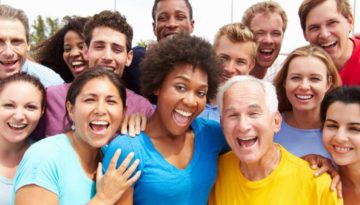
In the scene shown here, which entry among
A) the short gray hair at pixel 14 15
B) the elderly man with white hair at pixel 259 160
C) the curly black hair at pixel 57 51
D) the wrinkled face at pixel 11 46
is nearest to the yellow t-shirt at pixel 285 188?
the elderly man with white hair at pixel 259 160

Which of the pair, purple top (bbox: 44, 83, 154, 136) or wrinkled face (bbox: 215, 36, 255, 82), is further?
wrinkled face (bbox: 215, 36, 255, 82)

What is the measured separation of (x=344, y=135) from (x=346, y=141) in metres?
0.04

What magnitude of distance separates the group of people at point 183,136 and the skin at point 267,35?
4.01ft

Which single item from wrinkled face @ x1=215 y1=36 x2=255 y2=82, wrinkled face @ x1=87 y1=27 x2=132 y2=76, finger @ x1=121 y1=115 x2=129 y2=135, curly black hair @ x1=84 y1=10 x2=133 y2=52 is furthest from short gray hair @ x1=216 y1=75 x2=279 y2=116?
curly black hair @ x1=84 y1=10 x2=133 y2=52

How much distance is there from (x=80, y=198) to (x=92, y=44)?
61.7 inches

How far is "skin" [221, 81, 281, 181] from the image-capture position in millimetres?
2826

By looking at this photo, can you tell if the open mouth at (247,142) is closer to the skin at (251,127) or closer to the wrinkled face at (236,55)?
the skin at (251,127)

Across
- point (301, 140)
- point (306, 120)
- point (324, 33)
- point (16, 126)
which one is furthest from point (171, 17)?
point (16, 126)

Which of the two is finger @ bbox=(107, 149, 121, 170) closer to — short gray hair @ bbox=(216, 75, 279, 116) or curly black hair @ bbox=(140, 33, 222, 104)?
curly black hair @ bbox=(140, 33, 222, 104)

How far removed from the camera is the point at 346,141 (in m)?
2.91

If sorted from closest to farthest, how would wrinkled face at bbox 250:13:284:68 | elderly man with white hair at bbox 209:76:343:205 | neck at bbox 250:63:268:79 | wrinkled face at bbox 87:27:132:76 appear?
elderly man with white hair at bbox 209:76:343:205 < wrinkled face at bbox 87:27:132:76 < wrinkled face at bbox 250:13:284:68 < neck at bbox 250:63:268:79

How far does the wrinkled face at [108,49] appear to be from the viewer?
3.73 m

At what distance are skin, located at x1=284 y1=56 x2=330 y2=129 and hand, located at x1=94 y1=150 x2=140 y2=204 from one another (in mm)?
1461

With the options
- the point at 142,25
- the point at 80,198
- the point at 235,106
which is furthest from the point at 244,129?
the point at 142,25
